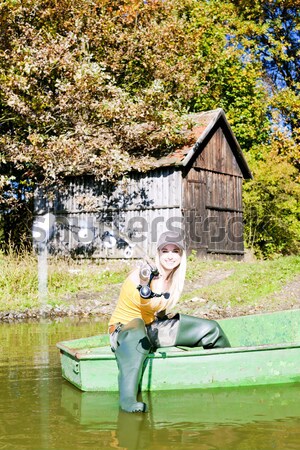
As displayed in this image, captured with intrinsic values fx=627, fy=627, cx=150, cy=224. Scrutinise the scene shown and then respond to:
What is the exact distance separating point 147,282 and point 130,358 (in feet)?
2.55

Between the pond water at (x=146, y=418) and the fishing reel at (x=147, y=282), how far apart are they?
110 cm

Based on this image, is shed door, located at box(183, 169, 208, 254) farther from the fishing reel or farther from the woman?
the fishing reel

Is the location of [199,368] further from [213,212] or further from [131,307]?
[213,212]

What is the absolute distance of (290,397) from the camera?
648 cm

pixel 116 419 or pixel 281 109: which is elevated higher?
pixel 281 109

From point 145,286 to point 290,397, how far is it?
1.96 meters

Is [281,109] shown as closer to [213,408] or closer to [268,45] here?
[268,45]

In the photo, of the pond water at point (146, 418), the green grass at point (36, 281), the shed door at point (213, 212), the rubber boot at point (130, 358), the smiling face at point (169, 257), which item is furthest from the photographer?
the shed door at point (213, 212)

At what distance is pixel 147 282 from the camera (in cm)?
620

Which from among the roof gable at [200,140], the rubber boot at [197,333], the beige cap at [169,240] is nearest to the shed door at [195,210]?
the roof gable at [200,140]

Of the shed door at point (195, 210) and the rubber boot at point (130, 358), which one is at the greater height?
the shed door at point (195, 210)

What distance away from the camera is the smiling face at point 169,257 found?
6.44m

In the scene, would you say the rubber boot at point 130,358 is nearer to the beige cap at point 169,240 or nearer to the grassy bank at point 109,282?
the beige cap at point 169,240

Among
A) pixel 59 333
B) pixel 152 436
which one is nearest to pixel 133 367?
pixel 152 436
